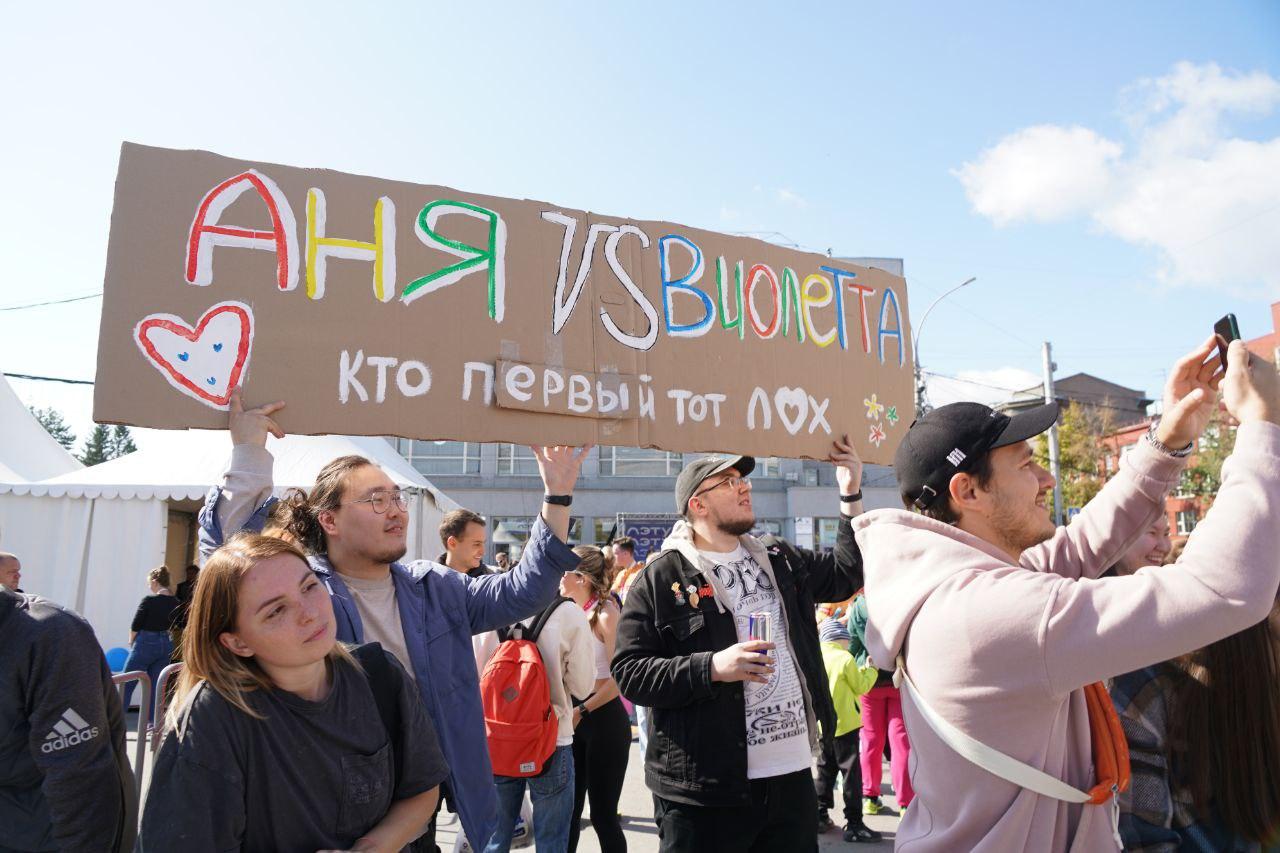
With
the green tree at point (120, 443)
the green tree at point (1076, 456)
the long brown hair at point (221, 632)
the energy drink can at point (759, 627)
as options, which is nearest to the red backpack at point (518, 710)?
the energy drink can at point (759, 627)

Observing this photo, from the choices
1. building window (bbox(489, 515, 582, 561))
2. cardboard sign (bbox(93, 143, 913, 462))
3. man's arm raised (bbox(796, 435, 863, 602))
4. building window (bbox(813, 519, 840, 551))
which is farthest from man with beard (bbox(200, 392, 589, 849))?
building window (bbox(813, 519, 840, 551))

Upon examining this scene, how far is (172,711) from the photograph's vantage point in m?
2.02

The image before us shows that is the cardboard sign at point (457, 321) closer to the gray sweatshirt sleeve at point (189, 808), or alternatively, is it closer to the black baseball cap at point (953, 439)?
the gray sweatshirt sleeve at point (189, 808)

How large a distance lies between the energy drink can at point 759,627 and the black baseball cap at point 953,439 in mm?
1032

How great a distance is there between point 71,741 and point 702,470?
2460 mm

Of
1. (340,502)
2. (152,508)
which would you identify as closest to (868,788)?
(340,502)

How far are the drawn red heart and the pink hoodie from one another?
2.12 meters

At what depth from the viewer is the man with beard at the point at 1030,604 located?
1.49 metres

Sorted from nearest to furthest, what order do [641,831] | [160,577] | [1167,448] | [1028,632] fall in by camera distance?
[1028,632], [1167,448], [641,831], [160,577]

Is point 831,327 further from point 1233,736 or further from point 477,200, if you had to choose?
point 1233,736

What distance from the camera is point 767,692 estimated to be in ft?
11.2

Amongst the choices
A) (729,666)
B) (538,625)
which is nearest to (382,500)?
(729,666)

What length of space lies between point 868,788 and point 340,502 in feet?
17.8

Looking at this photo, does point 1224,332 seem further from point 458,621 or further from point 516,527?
point 516,527
